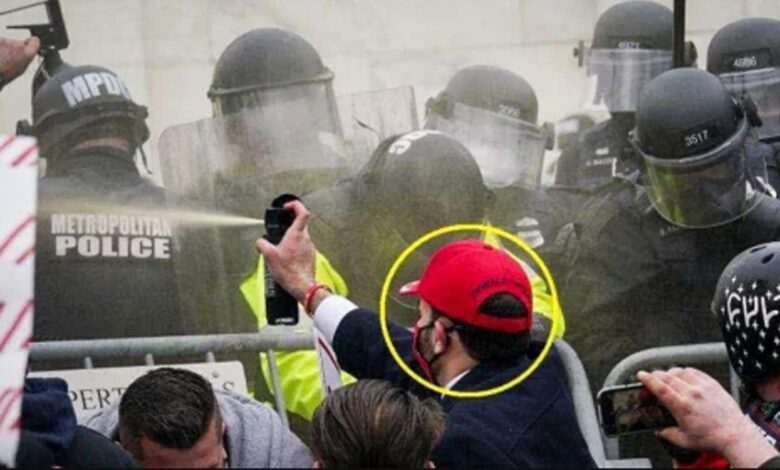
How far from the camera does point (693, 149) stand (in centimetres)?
577

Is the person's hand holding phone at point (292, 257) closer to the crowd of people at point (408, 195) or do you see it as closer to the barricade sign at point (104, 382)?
the crowd of people at point (408, 195)

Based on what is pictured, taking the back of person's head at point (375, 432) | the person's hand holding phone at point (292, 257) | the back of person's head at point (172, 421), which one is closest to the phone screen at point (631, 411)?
the back of person's head at point (375, 432)

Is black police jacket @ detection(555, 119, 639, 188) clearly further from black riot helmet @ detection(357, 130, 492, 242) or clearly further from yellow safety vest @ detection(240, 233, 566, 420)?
yellow safety vest @ detection(240, 233, 566, 420)

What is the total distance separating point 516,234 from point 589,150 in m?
0.43

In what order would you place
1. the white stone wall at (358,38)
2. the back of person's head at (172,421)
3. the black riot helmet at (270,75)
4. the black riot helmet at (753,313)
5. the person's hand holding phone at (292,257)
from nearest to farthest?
the back of person's head at (172,421) → the black riot helmet at (753,313) → the person's hand holding phone at (292,257) → the white stone wall at (358,38) → the black riot helmet at (270,75)

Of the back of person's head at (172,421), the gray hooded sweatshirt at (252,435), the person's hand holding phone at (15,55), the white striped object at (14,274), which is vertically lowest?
the gray hooded sweatshirt at (252,435)

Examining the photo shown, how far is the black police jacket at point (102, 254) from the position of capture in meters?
5.29

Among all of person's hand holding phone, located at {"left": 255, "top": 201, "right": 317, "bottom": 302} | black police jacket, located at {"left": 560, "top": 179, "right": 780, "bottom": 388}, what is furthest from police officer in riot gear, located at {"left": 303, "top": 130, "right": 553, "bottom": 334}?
person's hand holding phone, located at {"left": 255, "top": 201, "right": 317, "bottom": 302}

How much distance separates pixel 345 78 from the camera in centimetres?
574

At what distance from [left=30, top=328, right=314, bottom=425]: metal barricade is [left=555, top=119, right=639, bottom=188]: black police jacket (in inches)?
45.0

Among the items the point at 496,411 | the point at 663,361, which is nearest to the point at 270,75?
the point at 663,361

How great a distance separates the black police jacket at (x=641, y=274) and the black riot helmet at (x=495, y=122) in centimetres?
26

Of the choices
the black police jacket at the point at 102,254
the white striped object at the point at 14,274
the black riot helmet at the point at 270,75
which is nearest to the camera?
the white striped object at the point at 14,274

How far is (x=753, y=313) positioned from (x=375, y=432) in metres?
1.21
